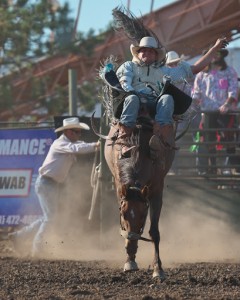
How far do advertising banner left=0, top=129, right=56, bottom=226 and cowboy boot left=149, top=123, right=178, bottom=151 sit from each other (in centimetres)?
393

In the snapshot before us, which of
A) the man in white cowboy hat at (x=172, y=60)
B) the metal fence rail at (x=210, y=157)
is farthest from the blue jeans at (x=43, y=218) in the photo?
the man in white cowboy hat at (x=172, y=60)

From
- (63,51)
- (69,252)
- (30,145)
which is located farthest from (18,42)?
(69,252)

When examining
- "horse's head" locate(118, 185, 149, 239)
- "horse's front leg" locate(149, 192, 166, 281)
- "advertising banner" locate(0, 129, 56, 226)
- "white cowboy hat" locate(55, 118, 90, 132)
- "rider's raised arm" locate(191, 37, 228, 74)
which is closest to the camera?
"horse's head" locate(118, 185, 149, 239)

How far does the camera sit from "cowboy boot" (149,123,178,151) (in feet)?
25.7

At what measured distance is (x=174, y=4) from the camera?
17.2 meters

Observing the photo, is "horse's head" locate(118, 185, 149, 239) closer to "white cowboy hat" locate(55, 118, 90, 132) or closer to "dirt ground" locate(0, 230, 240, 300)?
"dirt ground" locate(0, 230, 240, 300)

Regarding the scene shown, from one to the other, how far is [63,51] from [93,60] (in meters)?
0.83

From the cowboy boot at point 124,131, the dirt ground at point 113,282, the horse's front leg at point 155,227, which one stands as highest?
the cowboy boot at point 124,131

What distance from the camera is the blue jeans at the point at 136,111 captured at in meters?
8.03

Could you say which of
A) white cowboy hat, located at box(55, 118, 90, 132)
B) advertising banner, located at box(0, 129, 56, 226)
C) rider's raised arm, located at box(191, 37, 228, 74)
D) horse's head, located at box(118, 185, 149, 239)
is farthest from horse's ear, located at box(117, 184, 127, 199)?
advertising banner, located at box(0, 129, 56, 226)

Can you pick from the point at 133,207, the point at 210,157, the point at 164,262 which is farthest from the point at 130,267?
the point at 210,157

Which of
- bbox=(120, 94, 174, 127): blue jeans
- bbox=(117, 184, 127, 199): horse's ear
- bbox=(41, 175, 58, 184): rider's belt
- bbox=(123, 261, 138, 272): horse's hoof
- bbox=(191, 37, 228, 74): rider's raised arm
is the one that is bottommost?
bbox=(123, 261, 138, 272): horse's hoof

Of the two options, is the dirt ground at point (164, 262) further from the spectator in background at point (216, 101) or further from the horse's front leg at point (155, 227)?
the spectator in background at point (216, 101)

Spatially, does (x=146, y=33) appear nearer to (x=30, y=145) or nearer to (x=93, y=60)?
(x=30, y=145)
